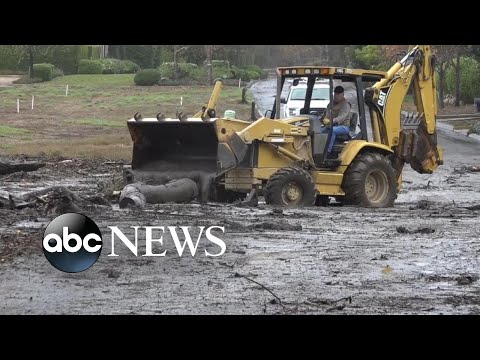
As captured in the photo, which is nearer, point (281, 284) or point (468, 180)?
point (281, 284)

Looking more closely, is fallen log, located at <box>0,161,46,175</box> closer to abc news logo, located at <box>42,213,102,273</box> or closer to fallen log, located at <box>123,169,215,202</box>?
fallen log, located at <box>123,169,215,202</box>

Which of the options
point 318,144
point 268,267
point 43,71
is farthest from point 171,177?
point 43,71

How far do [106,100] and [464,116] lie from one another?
17863 millimetres

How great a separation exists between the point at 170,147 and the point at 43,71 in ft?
141

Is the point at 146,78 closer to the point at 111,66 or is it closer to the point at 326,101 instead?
the point at 111,66

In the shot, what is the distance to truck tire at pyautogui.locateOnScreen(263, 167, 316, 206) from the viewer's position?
56.0 ft

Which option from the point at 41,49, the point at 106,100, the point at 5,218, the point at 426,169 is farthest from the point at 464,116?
the point at 5,218

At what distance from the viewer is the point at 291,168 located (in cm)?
1719

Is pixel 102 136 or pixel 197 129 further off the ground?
pixel 197 129

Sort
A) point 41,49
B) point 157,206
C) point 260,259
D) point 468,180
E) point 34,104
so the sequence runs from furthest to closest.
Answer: point 41,49 < point 34,104 < point 468,180 < point 157,206 < point 260,259

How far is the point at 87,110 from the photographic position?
1901 inches

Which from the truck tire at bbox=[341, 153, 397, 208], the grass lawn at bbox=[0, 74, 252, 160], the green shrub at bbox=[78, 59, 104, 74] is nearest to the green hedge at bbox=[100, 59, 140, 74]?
the green shrub at bbox=[78, 59, 104, 74]

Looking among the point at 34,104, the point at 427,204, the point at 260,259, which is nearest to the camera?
the point at 260,259

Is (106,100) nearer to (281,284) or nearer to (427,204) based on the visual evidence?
(427,204)
